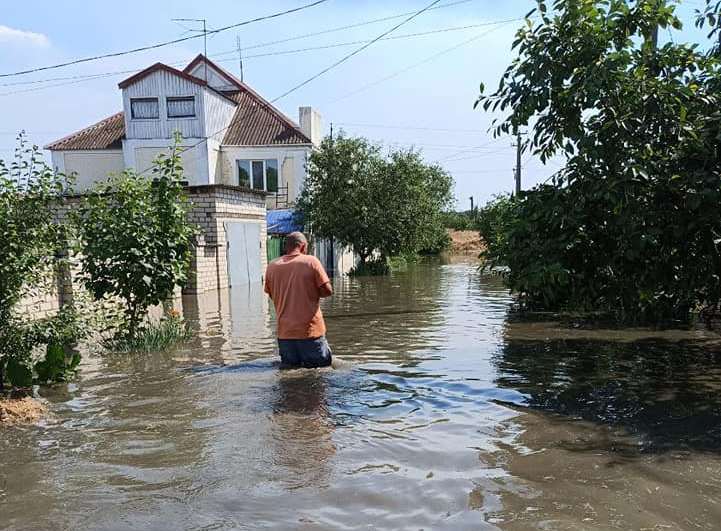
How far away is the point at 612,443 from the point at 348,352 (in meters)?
5.12

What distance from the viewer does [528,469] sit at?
186 inches

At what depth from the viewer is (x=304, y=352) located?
7.65 meters

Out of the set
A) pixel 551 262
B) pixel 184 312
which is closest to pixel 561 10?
pixel 551 262

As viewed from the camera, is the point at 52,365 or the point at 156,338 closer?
the point at 52,365

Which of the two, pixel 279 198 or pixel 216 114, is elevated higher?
pixel 216 114

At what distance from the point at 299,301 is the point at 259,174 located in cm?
2777

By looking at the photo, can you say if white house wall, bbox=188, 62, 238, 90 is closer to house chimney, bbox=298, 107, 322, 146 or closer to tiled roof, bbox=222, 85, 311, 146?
tiled roof, bbox=222, 85, 311, 146

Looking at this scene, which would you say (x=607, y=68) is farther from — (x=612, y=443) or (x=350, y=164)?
(x=350, y=164)

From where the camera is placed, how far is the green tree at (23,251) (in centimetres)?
668

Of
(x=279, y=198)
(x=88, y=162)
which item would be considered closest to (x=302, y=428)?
(x=279, y=198)

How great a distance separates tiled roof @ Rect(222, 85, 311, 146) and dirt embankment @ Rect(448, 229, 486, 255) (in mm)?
26286

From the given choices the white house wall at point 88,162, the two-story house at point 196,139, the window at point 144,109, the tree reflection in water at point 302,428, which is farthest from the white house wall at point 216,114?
the tree reflection in water at point 302,428

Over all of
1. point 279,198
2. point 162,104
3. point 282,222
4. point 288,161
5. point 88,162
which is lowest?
point 282,222

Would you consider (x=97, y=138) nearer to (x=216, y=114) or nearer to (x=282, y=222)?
(x=216, y=114)
